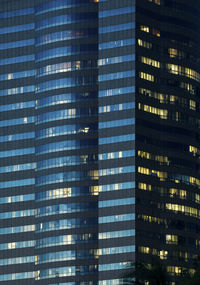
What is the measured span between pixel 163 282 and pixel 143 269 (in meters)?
2.85

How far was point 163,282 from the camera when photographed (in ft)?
394

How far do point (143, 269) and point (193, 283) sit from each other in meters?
8.75

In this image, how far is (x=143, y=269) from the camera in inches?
4754

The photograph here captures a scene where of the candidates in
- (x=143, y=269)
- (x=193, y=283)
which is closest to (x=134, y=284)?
(x=143, y=269)

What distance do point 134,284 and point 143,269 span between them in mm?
2110

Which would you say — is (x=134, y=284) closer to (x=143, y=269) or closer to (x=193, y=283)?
(x=143, y=269)

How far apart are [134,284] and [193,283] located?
954 cm

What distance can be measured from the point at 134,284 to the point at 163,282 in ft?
11.5

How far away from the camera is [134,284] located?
121 metres

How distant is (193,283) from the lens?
4483 inches
